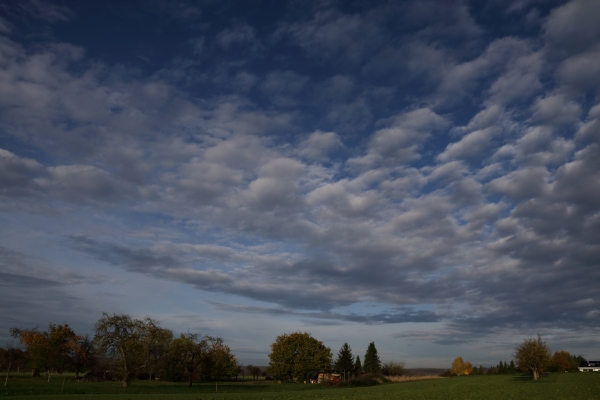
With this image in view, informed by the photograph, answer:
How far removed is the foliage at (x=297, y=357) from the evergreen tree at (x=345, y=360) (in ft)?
67.1

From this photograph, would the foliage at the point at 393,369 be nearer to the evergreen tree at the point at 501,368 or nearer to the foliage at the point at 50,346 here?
the evergreen tree at the point at 501,368

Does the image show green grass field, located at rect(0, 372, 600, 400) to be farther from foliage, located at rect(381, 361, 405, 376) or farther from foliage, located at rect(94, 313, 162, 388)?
foliage, located at rect(381, 361, 405, 376)

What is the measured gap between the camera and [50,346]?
87625mm

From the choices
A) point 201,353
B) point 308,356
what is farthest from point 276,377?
point 201,353

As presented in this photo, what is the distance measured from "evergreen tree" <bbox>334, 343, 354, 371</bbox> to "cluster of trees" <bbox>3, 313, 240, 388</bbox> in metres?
48.6

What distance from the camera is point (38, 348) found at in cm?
8538

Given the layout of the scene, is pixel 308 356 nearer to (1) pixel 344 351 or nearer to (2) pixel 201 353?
(1) pixel 344 351

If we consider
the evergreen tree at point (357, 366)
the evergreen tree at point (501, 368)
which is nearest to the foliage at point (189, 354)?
the evergreen tree at point (357, 366)

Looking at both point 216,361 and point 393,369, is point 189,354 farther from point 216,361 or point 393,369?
point 393,369

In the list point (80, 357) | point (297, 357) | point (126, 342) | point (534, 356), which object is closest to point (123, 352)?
point (126, 342)

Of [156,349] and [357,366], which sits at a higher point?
[156,349]

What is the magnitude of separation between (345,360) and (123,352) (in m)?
83.9

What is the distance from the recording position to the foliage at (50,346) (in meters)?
85.0

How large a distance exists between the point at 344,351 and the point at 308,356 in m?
26.4
